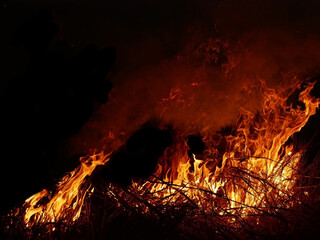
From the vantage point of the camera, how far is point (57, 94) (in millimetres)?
3389

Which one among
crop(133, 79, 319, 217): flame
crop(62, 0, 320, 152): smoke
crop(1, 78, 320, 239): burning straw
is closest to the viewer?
crop(1, 78, 320, 239): burning straw

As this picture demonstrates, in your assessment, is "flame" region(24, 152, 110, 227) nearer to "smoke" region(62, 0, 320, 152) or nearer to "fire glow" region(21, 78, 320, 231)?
"fire glow" region(21, 78, 320, 231)

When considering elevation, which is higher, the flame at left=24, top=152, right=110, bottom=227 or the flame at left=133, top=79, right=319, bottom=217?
the flame at left=133, top=79, right=319, bottom=217

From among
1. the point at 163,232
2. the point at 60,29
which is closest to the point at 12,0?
the point at 60,29

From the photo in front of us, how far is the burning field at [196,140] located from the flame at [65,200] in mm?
11

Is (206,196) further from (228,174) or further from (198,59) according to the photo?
(198,59)

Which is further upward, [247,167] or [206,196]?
[247,167]

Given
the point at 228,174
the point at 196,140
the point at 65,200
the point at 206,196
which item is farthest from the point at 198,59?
the point at 65,200

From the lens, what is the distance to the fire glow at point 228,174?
3.91 m

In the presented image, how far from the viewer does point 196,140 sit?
15.4 ft

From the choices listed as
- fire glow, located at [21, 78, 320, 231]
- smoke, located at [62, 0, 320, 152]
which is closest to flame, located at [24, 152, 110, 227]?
fire glow, located at [21, 78, 320, 231]

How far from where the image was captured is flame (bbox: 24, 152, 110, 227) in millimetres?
3834

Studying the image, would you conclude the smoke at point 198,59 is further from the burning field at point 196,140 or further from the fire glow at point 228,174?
the fire glow at point 228,174

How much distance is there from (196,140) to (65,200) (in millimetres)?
1529
